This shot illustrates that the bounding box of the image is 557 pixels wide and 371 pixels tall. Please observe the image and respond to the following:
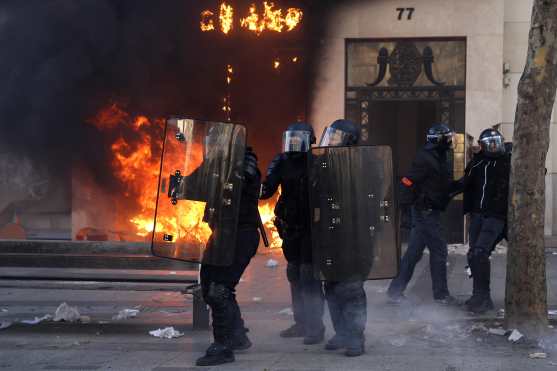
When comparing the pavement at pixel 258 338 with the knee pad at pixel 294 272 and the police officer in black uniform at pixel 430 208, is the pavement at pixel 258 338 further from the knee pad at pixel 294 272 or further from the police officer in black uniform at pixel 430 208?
the knee pad at pixel 294 272

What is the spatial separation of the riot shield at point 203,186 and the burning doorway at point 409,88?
6794mm

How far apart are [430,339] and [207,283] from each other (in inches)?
72.6

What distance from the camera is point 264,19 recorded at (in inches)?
499

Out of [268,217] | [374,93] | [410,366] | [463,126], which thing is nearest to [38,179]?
[268,217]

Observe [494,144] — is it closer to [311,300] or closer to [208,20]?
[311,300]

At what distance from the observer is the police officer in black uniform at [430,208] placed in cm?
821

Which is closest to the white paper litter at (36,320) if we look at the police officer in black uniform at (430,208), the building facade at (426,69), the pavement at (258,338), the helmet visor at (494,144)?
the pavement at (258,338)

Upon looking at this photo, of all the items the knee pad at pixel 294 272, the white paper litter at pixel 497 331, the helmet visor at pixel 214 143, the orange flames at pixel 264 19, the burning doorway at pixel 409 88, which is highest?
the orange flames at pixel 264 19

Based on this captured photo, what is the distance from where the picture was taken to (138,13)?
13.3 m

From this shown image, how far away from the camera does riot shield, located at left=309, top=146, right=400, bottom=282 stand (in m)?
6.25

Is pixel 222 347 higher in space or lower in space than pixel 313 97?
lower

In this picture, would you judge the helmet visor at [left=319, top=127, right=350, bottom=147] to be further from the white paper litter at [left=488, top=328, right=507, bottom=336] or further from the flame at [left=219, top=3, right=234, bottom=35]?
the flame at [left=219, top=3, right=234, bottom=35]

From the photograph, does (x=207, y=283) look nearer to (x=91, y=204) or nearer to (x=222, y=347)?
(x=222, y=347)

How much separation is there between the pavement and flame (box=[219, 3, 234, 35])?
494cm
